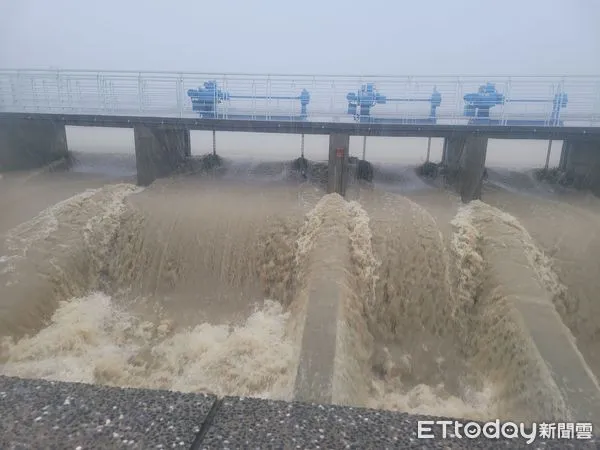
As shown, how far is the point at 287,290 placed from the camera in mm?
6590

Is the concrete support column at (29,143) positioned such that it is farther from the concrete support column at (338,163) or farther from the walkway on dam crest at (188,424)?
the walkway on dam crest at (188,424)

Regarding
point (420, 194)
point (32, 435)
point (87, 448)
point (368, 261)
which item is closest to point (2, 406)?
point (32, 435)

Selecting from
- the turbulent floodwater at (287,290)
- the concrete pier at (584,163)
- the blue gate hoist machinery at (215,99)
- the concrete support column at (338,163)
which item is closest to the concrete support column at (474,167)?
the turbulent floodwater at (287,290)

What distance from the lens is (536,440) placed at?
1.66 metres

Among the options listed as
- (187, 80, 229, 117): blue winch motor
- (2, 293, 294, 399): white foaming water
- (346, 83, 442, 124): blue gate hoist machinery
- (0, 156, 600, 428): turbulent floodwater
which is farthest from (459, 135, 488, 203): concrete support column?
(187, 80, 229, 117): blue winch motor

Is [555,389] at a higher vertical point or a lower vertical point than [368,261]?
lower

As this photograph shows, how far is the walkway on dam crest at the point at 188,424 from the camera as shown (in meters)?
1.54

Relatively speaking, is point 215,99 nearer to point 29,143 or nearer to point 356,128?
point 356,128

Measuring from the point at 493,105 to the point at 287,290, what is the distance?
5.43 metres

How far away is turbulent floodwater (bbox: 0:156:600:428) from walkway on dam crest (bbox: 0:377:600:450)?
277 cm

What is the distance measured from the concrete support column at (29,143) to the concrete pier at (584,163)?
1079 centimetres

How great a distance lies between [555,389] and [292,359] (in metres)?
2.70

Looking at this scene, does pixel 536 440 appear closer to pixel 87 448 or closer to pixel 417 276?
pixel 87 448

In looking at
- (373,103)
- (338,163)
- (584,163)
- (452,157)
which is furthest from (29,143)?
(584,163)
